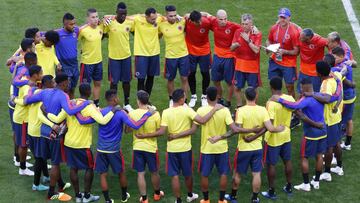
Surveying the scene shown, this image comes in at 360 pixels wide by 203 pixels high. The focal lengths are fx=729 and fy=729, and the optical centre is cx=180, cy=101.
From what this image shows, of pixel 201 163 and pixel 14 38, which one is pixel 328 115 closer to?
pixel 201 163

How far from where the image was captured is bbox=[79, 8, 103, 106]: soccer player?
49.3 ft

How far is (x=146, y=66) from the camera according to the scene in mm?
15383

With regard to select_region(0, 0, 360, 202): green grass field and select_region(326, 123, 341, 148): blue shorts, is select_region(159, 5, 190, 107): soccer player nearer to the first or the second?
select_region(0, 0, 360, 202): green grass field

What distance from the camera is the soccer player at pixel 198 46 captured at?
15.2 metres

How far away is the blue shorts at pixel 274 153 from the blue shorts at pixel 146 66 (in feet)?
13.3

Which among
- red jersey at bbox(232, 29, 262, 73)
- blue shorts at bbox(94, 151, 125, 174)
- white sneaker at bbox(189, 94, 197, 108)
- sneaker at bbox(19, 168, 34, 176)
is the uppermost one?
red jersey at bbox(232, 29, 262, 73)

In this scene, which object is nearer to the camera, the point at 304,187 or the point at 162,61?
the point at 304,187

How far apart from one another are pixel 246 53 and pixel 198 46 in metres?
1.16

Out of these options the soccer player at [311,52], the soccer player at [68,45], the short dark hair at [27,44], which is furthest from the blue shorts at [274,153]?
the soccer player at [68,45]

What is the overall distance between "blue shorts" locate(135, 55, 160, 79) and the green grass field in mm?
855

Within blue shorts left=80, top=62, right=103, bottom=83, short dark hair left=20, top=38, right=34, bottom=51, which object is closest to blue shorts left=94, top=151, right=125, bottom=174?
short dark hair left=20, top=38, right=34, bottom=51

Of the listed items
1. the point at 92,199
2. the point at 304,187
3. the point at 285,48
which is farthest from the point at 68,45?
the point at 304,187

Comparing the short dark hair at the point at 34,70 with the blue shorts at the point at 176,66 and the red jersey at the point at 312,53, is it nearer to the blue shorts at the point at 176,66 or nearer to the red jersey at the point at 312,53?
the blue shorts at the point at 176,66

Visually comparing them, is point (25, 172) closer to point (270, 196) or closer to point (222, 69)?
point (270, 196)
